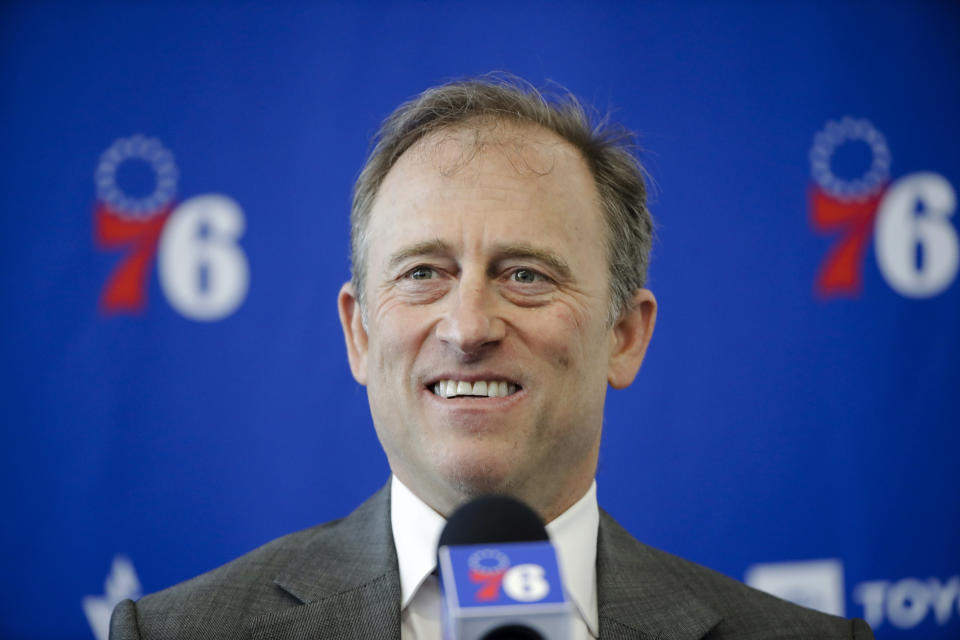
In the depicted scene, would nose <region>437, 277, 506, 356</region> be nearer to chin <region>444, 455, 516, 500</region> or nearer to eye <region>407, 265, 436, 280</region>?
eye <region>407, 265, 436, 280</region>

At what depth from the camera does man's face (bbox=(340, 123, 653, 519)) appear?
1625mm

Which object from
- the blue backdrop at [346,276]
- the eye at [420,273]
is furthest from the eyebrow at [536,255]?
the blue backdrop at [346,276]

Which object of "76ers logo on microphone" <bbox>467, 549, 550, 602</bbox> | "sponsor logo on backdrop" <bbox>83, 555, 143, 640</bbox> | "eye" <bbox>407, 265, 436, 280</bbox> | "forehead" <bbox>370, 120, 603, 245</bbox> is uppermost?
"forehead" <bbox>370, 120, 603, 245</bbox>

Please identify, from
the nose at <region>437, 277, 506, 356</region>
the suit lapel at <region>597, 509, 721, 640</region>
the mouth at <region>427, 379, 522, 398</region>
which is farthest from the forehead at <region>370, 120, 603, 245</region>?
the suit lapel at <region>597, 509, 721, 640</region>

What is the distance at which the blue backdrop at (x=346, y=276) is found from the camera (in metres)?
2.53

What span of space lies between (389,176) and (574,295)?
17.1 inches

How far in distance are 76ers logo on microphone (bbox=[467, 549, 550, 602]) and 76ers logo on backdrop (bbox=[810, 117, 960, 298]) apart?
2.22 metres

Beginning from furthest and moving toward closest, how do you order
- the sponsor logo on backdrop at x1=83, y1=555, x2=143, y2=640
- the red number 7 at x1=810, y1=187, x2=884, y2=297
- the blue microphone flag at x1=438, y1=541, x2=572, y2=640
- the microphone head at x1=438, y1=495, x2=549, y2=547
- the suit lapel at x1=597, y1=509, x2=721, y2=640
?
the red number 7 at x1=810, y1=187, x2=884, y2=297, the sponsor logo on backdrop at x1=83, y1=555, x2=143, y2=640, the suit lapel at x1=597, y1=509, x2=721, y2=640, the microphone head at x1=438, y1=495, x2=549, y2=547, the blue microphone flag at x1=438, y1=541, x2=572, y2=640

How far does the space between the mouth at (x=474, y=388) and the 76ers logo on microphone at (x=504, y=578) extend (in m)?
0.73

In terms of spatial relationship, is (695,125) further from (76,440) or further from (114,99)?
(76,440)

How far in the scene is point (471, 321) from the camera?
159 cm

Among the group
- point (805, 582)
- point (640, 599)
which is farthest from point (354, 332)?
point (805, 582)

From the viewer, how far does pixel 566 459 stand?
1733 millimetres

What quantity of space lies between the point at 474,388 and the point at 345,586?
413 millimetres
